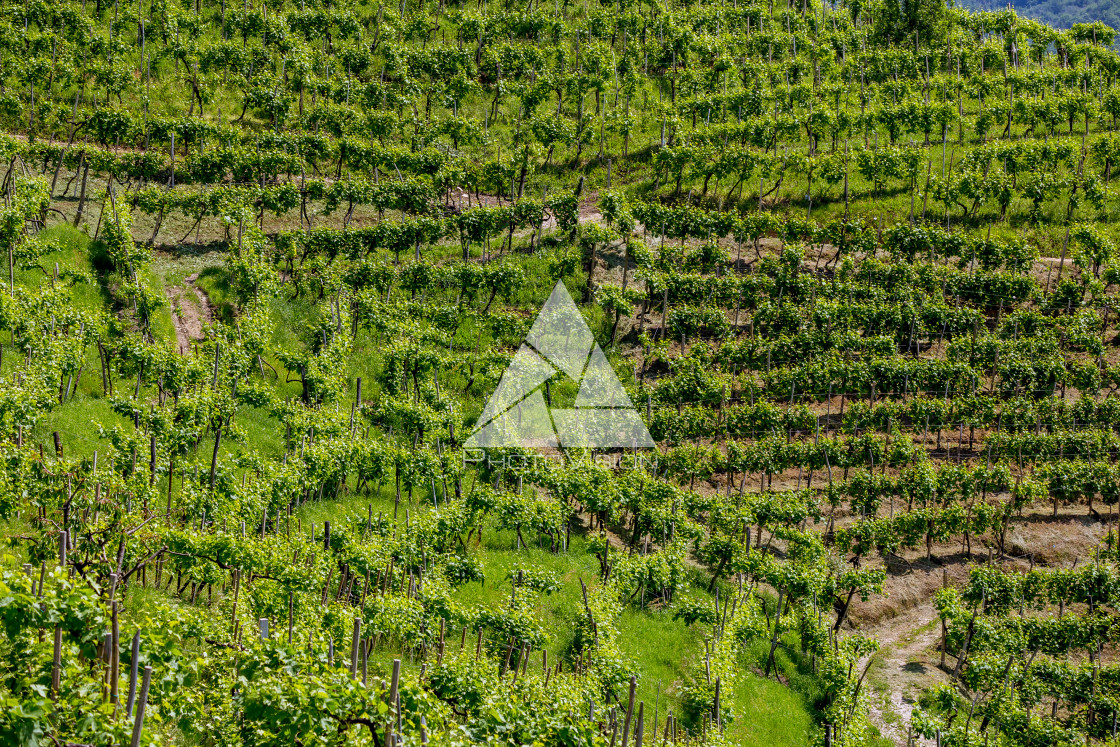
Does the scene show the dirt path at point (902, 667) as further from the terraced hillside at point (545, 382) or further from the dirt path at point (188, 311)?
the dirt path at point (188, 311)

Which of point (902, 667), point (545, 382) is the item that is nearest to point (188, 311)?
point (545, 382)

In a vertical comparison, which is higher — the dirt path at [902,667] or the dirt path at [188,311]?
the dirt path at [188,311]

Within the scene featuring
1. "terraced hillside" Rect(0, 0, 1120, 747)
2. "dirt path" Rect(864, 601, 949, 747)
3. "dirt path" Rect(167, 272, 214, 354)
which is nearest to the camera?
"terraced hillside" Rect(0, 0, 1120, 747)

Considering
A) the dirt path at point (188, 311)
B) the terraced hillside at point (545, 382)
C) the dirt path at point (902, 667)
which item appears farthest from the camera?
the dirt path at point (188, 311)

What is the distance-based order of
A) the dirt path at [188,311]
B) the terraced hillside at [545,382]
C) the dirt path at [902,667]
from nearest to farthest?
the terraced hillside at [545,382] < the dirt path at [902,667] < the dirt path at [188,311]

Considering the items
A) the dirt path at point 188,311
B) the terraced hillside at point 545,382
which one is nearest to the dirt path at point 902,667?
the terraced hillside at point 545,382

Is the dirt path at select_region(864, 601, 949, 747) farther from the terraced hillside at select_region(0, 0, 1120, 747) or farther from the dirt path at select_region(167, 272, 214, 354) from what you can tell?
the dirt path at select_region(167, 272, 214, 354)

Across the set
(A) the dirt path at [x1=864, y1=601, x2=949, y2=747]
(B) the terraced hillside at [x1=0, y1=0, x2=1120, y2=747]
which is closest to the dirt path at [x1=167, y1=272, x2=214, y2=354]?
(B) the terraced hillside at [x1=0, y1=0, x2=1120, y2=747]

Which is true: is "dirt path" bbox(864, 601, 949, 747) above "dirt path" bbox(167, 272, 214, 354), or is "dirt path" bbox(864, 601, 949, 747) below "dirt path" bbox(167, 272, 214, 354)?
below

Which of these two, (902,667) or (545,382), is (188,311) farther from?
(902,667)
